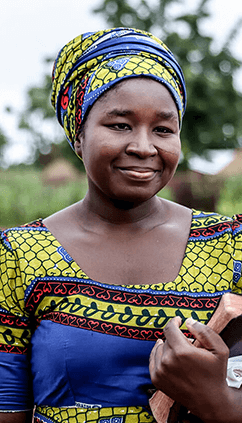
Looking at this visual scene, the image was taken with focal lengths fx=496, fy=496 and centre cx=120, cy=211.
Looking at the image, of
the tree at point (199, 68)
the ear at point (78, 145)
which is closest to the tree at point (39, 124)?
the tree at point (199, 68)

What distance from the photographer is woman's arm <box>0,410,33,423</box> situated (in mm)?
1854

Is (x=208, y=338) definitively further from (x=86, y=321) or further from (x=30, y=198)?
(x=30, y=198)

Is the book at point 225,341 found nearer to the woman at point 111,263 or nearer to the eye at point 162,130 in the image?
the woman at point 111,263

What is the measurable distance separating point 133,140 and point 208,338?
2.40ft

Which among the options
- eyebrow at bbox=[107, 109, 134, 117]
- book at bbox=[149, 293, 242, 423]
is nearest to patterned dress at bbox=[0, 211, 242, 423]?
book at bbox=[149, 293, 242, 423]

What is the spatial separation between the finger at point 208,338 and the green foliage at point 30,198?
10.8 m

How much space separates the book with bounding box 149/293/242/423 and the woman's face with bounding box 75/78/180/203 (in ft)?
1.91

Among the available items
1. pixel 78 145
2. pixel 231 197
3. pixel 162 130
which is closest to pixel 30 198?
pixel 231 197

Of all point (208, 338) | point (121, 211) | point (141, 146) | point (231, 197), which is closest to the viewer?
point (208, 338)

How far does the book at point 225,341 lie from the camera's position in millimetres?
1324

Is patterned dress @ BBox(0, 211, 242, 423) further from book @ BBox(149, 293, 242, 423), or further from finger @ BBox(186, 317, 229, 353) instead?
finger @ BBox(186, 317, 229, 353)

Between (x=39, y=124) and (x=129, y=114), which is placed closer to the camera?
(x=129, y=114)

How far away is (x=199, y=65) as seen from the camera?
14109 mm

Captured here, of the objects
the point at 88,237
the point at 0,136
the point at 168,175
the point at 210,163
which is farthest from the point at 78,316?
the point at 0,136
